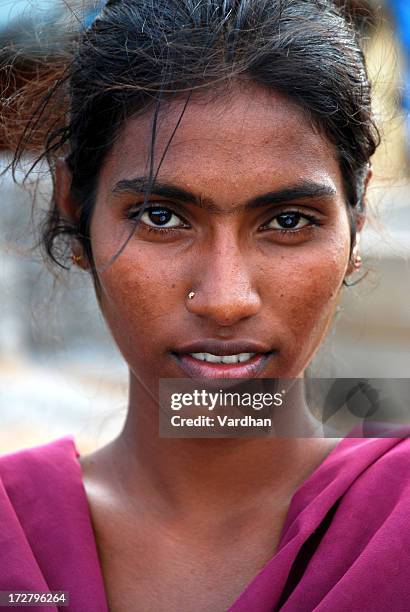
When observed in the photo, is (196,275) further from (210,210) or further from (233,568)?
(233,568)

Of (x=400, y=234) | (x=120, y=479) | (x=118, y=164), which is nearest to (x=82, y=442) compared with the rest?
(x=400, y=234)

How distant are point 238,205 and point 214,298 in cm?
20

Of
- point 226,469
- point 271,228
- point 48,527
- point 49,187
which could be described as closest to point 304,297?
point 271,228

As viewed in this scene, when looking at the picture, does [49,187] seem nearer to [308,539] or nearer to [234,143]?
[234,143]

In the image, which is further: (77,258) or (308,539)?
(77,258)

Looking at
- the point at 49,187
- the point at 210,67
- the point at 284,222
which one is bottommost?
the point at 49,187

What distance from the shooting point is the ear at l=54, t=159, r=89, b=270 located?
1943 millimetres

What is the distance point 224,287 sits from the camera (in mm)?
1550

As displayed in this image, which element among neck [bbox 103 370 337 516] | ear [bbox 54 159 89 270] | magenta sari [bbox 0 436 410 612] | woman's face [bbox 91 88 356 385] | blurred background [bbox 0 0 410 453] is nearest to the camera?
magenta sari [bbox 0 436 410 612]

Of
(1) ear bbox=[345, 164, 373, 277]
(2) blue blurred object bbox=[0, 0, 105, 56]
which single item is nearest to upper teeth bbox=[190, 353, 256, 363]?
(1) ear bbox=[345, 164, 373, 277]

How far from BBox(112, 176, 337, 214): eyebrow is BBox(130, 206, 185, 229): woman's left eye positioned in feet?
0.14

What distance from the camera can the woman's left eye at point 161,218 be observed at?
1.70 m

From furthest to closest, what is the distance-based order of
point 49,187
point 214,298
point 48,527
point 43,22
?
point 49,187, point 43,22, point 48,527, point 214,298

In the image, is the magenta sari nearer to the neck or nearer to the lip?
the neck
